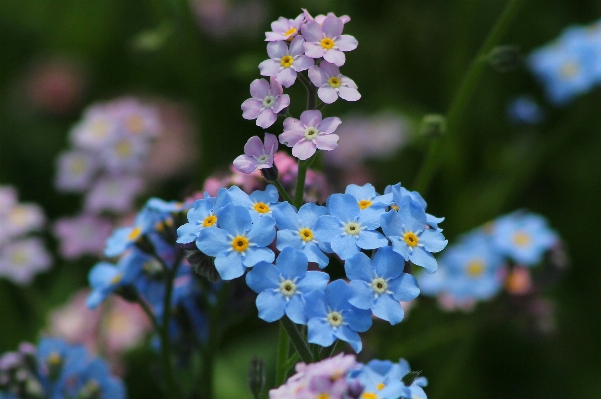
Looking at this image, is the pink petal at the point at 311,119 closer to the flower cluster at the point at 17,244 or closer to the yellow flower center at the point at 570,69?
the flower cluster at the point at 17,244

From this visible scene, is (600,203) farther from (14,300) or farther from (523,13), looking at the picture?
(14,300)

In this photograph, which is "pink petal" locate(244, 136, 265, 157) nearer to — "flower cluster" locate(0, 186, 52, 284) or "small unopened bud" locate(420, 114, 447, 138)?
"small unopened bud" locate(420, 114, 447, 138)

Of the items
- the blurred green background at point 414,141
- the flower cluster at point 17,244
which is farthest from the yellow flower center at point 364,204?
the flower cluster at point 17,244

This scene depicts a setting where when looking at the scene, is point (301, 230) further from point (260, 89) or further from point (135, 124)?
point (135, 124)

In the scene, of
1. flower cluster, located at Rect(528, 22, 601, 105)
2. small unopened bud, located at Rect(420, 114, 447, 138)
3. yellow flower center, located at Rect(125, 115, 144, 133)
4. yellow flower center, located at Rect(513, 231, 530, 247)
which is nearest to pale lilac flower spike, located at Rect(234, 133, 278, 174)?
small unopened bud, located at Rect(420, 114, 447, 138)

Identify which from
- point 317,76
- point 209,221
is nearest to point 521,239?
point 317,76

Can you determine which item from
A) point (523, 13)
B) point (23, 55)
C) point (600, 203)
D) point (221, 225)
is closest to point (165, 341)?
point (221, 225)
